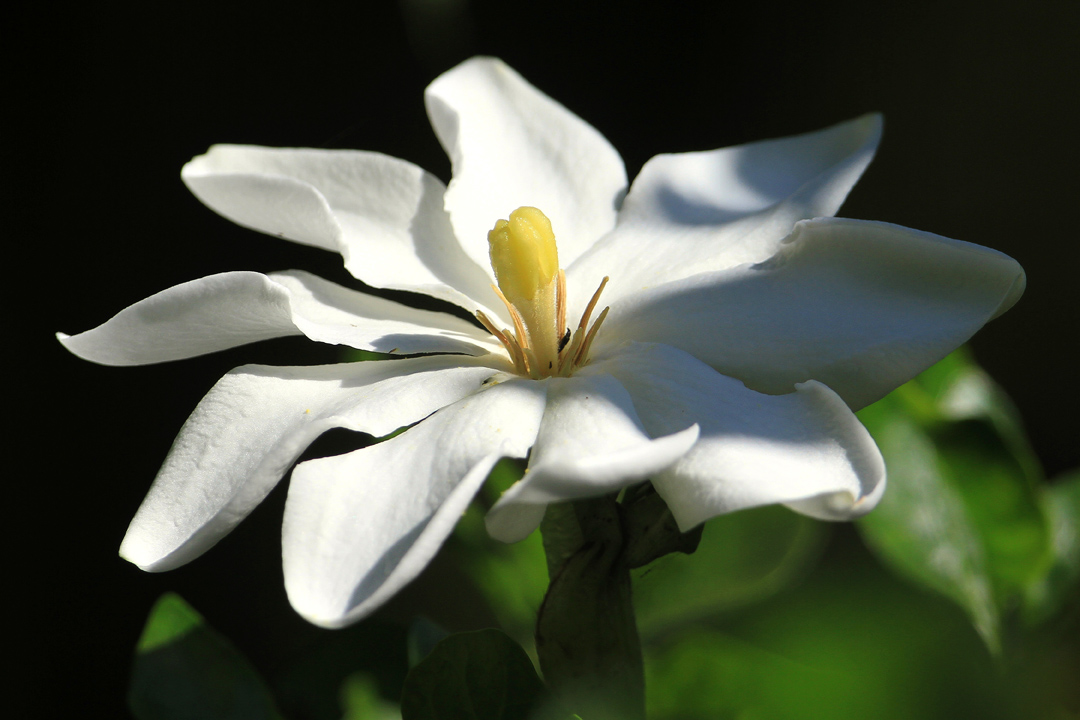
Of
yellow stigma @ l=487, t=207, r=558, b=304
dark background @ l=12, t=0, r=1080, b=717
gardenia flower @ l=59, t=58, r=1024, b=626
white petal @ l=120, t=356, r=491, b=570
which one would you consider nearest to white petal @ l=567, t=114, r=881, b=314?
gardenia flower @ l=59, t=58, r=1024, b=626

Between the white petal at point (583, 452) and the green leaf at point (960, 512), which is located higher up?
the white petal at point (583, 452)

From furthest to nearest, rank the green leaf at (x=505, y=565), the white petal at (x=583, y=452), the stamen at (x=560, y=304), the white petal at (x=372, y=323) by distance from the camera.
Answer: the green leaf at (x=505, y=565)
the stamen at (x=560, y=304)
the white petal at (x=372, y=323)
the white petal at (x=583, y=452)

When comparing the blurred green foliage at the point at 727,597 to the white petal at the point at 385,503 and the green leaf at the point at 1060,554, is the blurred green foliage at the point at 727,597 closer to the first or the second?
the green leaf at the point at 1060,554

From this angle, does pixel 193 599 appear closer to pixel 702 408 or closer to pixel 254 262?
pixel 254 262

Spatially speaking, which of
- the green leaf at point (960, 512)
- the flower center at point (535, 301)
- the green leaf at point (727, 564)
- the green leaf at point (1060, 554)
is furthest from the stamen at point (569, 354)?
the green leaf at point (1060, 554)

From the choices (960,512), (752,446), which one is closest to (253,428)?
(752,446)

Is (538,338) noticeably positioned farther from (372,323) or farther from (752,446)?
(752,446)

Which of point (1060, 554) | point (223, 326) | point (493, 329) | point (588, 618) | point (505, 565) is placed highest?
point (223, 326)
